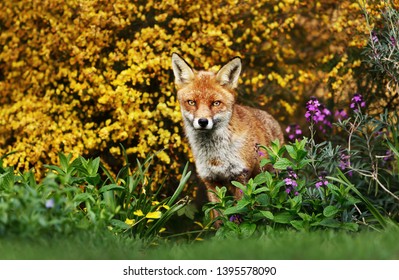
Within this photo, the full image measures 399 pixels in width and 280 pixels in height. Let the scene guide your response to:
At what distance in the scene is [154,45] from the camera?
24.4ft

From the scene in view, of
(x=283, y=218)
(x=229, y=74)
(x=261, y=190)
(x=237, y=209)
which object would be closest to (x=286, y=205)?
Answer: (x=283, y=218)

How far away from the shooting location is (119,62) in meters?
8.15

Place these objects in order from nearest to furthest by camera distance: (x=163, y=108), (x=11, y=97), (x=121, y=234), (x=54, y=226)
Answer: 1. (x=54, y=226)
2. (x=121, y=234)
3. (x=163, y=108)
4. (x=11, y=97)

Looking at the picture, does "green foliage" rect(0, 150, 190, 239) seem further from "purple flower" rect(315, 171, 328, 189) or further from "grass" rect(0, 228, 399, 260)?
"purple flower" rect(315, 171, 328, 189)

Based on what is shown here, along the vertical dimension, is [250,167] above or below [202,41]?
below

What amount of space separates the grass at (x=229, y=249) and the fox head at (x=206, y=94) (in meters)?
1.83

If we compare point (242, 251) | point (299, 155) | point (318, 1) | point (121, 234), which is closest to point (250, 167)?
point (299, 155)

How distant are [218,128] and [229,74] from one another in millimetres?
528

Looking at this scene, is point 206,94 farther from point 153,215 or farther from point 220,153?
point 153,215

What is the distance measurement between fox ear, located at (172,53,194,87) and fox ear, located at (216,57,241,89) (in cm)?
27

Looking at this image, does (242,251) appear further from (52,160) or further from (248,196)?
(52,160)

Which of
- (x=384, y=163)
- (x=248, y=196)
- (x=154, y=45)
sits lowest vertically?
(x=384, y=163)

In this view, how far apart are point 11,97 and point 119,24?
1.78 meters

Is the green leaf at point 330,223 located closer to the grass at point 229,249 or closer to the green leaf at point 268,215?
the green leaf at point 268,215
